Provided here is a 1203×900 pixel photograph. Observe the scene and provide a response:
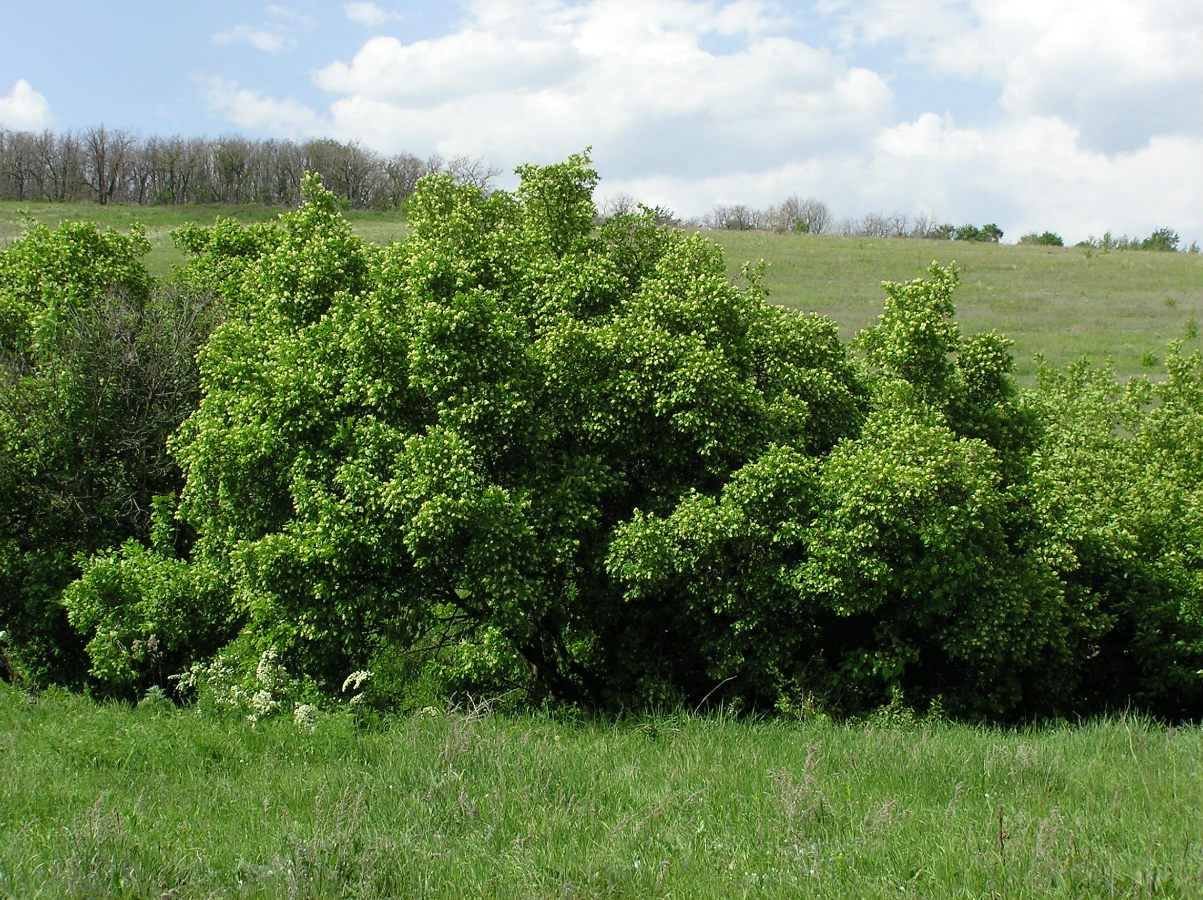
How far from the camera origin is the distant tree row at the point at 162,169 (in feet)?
310

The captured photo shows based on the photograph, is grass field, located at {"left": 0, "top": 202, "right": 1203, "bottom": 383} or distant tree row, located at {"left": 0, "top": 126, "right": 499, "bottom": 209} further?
distant tree row, located at {"left": 0, "top": 126, "right": 499, "bottom": 209}

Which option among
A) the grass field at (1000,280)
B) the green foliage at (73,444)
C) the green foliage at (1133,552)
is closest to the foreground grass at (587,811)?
the green foliage at (1133,552)

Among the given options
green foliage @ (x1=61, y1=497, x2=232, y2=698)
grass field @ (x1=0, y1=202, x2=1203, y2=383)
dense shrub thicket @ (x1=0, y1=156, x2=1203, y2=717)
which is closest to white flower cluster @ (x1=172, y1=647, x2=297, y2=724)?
dense shrub thicket @ (x1=0, y1=156, x2=1203, y2=717)

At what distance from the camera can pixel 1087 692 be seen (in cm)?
1503

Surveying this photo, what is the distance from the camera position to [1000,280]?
6122 centimetres

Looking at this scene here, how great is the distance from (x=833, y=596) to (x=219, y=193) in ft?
325

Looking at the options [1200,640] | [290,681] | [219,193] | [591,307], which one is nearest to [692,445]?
[591,307]

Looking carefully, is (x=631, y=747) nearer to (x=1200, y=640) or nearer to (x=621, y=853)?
(x=621, y=853)

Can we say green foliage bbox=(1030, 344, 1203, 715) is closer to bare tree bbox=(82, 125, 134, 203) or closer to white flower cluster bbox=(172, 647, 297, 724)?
white flower cluster bbox=(172, 647, 297, 724)

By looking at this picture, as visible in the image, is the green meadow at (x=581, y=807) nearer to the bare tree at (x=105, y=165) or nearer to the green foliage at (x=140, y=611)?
the green foliage at (x=140, y=611)

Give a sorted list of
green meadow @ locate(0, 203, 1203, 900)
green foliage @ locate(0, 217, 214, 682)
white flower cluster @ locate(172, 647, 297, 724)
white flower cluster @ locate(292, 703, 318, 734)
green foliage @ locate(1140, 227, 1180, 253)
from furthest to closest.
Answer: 1. green foliage @ locate(1140, 227, 1180, 253)
2. green foliage @ locate(0, 217, 214, 682)
3. white flower cluster @ locate(172, 647, 297, 724)
4. white flower cluster @ locate(292, 703, 318, 734)
5. green meadow @ locate(0, 203, 1203, 900)

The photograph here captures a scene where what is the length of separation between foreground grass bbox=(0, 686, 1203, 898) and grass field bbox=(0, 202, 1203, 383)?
32.5m

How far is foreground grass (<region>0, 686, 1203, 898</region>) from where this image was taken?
557cm

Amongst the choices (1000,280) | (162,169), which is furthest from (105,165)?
(1000,280)
